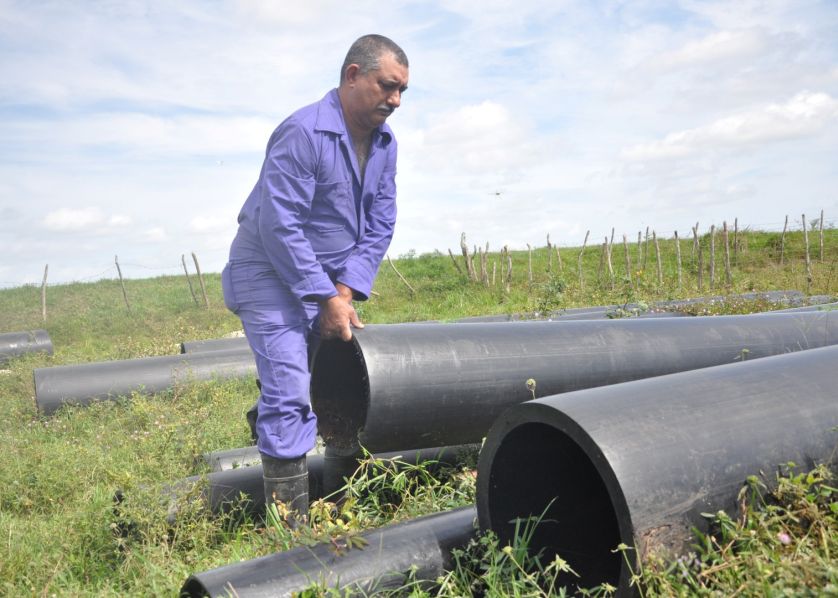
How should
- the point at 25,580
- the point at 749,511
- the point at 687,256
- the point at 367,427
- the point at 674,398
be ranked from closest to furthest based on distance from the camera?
the point at 749,511 → the point at 674,398 → the point at 25,580 → the point at 367,427 → the point at 687,256

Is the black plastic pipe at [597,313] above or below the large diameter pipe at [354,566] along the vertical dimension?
above

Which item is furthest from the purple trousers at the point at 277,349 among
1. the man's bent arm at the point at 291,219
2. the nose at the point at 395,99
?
the nose at the point at 395,99

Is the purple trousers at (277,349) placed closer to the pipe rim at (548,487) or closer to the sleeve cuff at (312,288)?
the sleeve cuff at (312,288)

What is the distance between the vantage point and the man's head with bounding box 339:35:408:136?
306 cm

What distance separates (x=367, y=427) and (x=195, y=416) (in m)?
2.51

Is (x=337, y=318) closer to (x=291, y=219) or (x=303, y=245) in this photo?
(x=303, y=245)

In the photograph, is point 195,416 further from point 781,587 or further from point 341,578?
point 781,587

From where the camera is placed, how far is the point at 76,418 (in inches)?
221

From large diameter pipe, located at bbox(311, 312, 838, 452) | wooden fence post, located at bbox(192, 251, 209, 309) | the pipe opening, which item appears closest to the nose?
large diameter pipe, located at bbox(311, 312, 838, 452)

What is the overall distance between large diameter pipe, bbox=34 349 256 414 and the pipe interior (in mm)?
4319

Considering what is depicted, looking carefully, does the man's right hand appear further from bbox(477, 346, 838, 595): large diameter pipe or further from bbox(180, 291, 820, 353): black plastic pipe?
bbox(180, 291, 820, 353): black plastic pipe

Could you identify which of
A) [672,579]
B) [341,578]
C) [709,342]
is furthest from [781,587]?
[709,342]

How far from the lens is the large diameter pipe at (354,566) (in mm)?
2020

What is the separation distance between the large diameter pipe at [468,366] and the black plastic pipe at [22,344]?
8.58 meters
